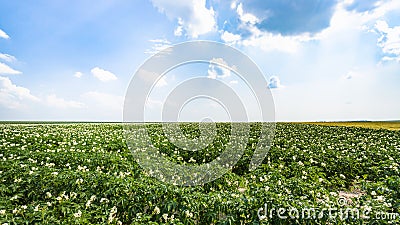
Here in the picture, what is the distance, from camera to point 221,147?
37.9ft

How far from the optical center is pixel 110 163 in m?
7.67

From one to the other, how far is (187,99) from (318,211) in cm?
827

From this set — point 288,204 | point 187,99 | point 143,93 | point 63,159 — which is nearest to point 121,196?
point 288,204

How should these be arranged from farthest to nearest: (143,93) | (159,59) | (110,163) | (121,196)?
1. (159,59)
2. (143,93)
3. (110,163)
4. (121,196)

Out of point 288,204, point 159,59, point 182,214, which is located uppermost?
point 159,59

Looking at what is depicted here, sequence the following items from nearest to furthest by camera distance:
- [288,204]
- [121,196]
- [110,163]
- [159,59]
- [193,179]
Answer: [288,204] < [121,196] < [193,179] < [110,163] < [159,59]

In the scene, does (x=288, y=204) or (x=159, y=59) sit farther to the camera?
(x=159, y=59)

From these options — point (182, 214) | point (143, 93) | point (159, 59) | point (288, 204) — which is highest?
point (159, 59)

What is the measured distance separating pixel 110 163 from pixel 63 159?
1743 millimetres

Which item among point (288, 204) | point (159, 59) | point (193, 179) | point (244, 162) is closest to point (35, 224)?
point (193, 179)

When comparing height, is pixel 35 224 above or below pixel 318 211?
below

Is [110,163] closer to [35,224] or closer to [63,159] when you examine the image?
[63,159]

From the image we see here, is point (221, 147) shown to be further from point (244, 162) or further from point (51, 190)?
point (51, 190)

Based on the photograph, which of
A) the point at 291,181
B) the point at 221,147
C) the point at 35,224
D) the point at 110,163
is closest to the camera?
the point at 35,224
